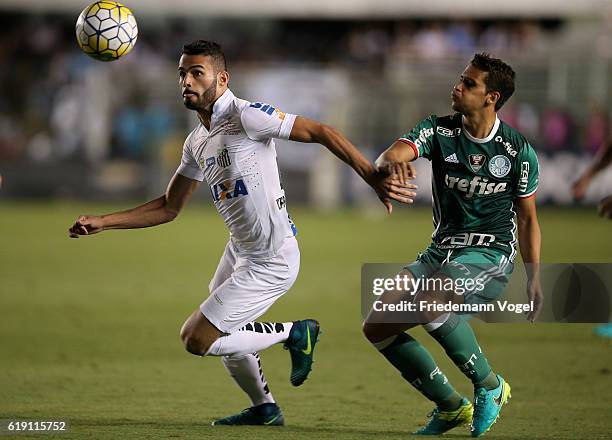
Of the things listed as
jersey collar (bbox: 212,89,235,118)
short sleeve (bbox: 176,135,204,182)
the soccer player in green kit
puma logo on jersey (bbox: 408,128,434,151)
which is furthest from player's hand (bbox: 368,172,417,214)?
short sleeve (bbox: 176,135,204,182)

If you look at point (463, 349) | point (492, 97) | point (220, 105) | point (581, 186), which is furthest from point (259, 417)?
point (581, 186)

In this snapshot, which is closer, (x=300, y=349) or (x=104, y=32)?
(x=300, y=349)

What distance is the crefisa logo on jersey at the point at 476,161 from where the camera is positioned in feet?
21.5

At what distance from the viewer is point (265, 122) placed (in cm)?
651

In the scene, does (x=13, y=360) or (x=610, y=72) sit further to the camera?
(x=610, y=72)

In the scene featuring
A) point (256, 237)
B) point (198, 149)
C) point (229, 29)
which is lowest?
point (256, 237)

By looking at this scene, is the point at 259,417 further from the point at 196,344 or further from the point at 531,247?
the point at 531,247

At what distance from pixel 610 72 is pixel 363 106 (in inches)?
261

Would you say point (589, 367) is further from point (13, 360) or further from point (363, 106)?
point (363, 106)

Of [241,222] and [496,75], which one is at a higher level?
[496,75]

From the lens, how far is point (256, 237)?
679 cm

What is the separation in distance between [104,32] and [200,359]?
3562 millimetres

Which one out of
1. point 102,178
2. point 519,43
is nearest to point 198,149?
point 102,178

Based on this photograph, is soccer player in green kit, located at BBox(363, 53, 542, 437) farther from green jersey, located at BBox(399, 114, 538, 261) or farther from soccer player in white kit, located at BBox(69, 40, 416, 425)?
soccer player in white kit, located at BBox(69, 40, 416, 425)
